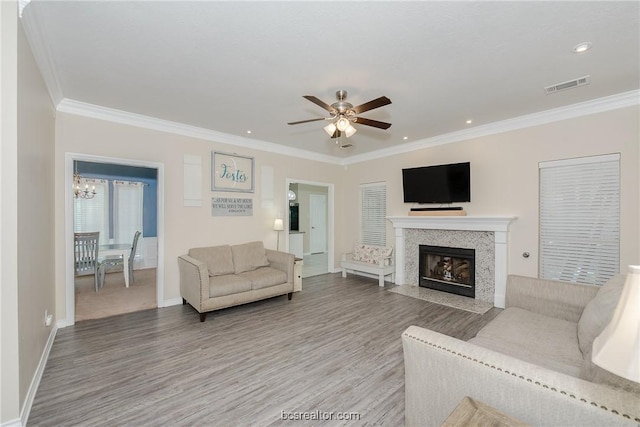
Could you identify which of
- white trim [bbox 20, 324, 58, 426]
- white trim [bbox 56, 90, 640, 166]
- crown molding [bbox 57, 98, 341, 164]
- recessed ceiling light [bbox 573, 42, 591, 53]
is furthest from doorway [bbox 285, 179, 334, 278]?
recessed ceiling light [bbox 573, 42, 591, 53]

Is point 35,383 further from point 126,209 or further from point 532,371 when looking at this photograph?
point 126,209

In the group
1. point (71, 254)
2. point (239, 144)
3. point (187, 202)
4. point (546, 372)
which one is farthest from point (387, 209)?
point (71, 254)

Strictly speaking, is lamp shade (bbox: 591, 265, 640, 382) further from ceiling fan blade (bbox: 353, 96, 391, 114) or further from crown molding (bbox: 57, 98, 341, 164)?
crown molding (bbox: 57, 98, 341, 164)

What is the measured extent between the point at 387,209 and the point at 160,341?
4414mm

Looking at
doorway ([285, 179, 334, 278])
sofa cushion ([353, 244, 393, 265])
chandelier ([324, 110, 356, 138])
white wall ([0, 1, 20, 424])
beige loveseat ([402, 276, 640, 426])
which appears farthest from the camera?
doorway ([285, 179, 334, 278])

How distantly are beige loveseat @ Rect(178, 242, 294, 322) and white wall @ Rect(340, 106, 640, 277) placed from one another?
109 inches

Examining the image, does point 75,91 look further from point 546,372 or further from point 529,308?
point 529,308

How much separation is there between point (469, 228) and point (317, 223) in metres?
5.79

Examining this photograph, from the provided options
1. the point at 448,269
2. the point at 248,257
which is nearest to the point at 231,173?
the point at 248,257

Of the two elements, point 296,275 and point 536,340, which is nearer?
point 536,340

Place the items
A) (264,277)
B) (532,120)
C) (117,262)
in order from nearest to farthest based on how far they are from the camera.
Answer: (532,120)
(264,277)
(117,262)

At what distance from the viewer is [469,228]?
4520 mm

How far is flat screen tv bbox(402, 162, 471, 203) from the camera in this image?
4.55 m

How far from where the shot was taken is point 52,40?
2205 millimetres
